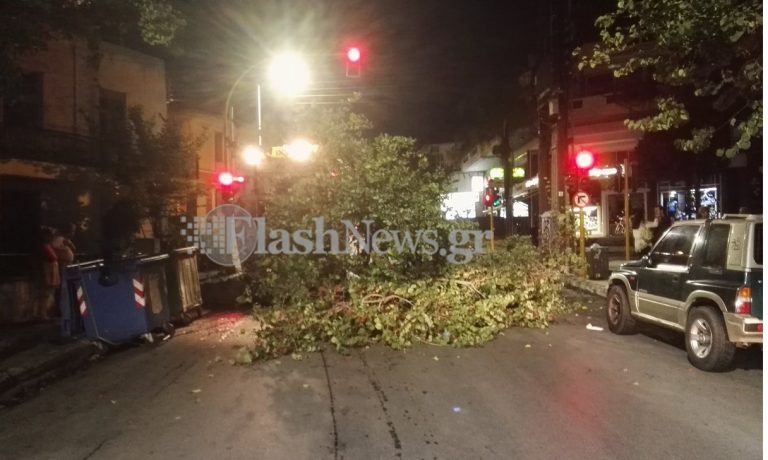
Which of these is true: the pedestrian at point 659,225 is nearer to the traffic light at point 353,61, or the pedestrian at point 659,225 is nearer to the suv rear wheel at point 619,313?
the suv rear wheel at point 619,313

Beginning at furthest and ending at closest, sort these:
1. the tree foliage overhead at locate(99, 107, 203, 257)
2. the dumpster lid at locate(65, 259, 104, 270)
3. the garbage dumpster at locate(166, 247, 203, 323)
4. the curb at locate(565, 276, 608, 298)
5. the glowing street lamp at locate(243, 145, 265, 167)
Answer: the tree foliage overhead at locate(99, 107, 203, 257) → the glowing street lamp at locate(243, 145, 265, 167) → the curb at locate(565, 276, 608, 298) → the garbage dumpster at locate(166, 247, 203, 323) → the dumpster lid at locate(65, 259, 104, 270)

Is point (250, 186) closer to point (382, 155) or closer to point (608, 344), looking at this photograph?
point (382, 155)

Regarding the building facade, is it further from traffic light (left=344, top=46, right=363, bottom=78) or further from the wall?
traffic light (left=344, top=46, right=363, bottom=78)

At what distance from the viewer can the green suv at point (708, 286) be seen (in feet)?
22.1

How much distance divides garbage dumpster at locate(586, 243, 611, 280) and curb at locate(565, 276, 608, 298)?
1.08 ft

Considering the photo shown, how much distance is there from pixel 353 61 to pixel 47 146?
9.98 m

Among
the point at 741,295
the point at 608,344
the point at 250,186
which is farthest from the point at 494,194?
the point at 741,295

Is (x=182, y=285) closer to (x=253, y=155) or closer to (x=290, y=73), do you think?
(x=253, y=155)

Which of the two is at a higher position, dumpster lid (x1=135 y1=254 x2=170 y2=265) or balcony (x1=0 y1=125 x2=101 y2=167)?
balcony (x1=0 y1=125 x2=101 y2=167)

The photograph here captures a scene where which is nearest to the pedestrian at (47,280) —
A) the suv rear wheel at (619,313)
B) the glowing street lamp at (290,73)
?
the glowing street lamp at (290,73)

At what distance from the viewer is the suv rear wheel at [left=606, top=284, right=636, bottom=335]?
9.22m

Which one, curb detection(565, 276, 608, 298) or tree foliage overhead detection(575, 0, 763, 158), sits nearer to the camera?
tree foliage overhead detection(575, 0, 763, 158)

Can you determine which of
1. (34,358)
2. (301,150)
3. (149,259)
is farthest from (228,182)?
(34,358)

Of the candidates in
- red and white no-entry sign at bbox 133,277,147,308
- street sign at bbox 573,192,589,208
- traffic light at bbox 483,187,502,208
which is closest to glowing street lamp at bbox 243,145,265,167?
red and white no-entry sign at bbox 133,277,147,308
